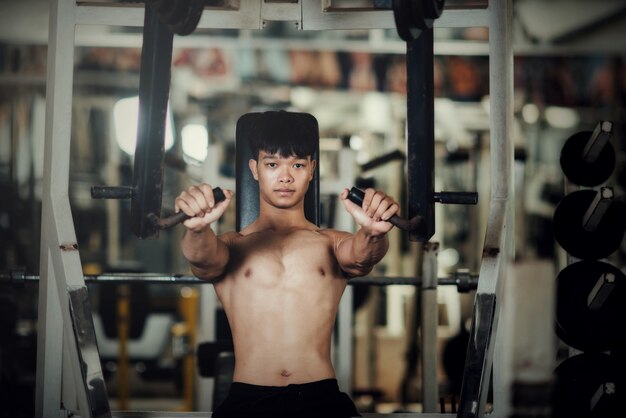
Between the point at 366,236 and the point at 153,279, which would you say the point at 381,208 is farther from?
the point at 153,279

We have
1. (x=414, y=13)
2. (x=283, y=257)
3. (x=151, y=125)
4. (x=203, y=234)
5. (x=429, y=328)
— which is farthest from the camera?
(x=429, y=328)

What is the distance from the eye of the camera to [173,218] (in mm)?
1660

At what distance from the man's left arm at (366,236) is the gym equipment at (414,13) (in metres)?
0.36

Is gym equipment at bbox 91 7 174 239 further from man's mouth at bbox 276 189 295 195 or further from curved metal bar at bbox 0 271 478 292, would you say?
curved metal bar at bbox 0 271 478 292

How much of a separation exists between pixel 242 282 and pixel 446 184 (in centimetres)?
399

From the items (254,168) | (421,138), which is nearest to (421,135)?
(421,138)

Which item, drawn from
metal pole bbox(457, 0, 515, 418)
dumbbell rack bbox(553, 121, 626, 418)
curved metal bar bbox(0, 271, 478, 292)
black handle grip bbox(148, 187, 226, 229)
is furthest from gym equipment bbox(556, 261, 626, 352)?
black handle grip bbox(148, 187, 226, 229)

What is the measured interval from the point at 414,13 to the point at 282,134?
528 millimetres

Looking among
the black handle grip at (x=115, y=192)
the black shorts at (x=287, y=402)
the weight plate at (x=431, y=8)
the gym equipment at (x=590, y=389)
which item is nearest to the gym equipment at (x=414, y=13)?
the weight plate at (x=431, y=8)

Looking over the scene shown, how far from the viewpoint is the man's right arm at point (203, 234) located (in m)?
1.67

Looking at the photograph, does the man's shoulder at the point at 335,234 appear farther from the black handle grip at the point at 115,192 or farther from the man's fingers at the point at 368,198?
the black handle grip at the point at 115,192

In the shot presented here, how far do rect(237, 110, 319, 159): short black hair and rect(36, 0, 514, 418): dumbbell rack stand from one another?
0.32 metres

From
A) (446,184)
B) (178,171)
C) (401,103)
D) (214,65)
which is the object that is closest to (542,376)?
(178,171)

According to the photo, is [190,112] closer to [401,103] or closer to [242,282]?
[401,103]
